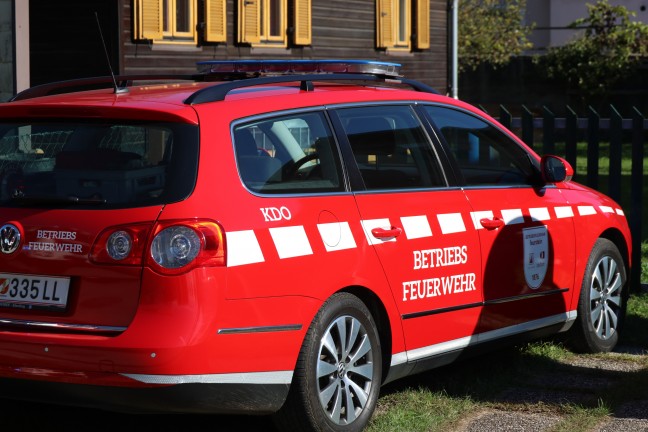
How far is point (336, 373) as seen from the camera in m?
5.18

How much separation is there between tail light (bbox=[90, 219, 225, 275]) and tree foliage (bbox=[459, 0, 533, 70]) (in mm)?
32524

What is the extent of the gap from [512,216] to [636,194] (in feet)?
9.89

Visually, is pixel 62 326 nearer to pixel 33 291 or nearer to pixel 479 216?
pixel 33 291

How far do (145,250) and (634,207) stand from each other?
5343mm

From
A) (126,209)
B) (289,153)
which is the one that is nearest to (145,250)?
(126,209)

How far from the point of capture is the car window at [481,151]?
6270 millimetres

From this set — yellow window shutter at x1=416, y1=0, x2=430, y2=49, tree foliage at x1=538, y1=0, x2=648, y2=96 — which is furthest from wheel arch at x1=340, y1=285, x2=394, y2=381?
tree foliage at x1=538, y1=0, x2=648, y2=96

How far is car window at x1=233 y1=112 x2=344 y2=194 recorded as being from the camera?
4965 mm

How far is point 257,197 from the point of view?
16.0 ft

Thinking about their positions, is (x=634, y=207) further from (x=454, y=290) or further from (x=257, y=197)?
(x=257, y=197)

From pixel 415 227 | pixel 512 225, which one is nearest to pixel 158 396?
pixel 415 227

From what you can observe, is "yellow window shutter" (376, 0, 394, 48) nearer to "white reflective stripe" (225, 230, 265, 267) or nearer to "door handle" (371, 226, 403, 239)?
"door handle" (371, 226, 403, 239)

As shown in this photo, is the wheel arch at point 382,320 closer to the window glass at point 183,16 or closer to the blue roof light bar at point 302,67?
the blue roof light bar at point 302,67

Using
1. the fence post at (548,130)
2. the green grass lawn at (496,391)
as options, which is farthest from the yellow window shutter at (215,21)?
the green grass lawn at (496,391)
